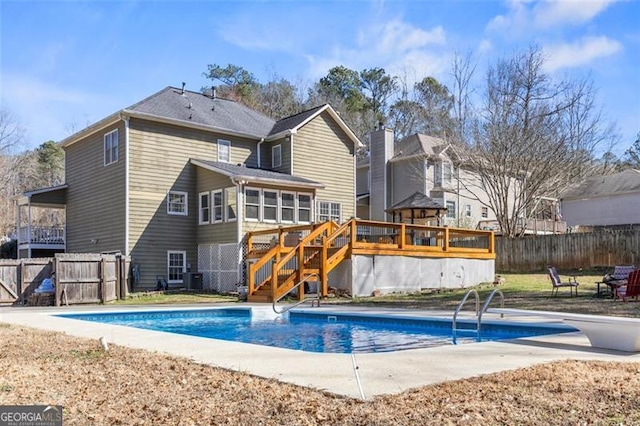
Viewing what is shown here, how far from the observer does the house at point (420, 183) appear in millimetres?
36719


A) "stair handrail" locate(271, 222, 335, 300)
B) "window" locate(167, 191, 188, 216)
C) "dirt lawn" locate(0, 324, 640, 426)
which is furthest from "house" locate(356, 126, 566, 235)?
"dirt lawn" locate(0, 324, 640, 426)

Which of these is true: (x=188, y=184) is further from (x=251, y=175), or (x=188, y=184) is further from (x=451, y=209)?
(x=451, y=209)

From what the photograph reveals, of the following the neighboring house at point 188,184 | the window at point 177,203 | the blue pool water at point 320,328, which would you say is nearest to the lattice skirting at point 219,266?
the neighboring house at point 188,184

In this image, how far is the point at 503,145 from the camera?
29641 mm

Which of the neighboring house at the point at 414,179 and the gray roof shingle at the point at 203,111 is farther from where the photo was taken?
the neighboring house at the point at 414,179

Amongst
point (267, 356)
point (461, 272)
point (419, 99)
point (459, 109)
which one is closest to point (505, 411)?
point (267, 356)

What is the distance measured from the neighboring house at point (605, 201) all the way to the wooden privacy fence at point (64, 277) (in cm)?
3347

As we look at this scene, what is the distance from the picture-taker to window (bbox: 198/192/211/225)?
80.5ft

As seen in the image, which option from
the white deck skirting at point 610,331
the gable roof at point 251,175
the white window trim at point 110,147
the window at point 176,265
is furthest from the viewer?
the window at point 176,265

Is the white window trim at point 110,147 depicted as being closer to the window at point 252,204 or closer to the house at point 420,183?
the window at point 252,204

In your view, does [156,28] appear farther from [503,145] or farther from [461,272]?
[503,145]

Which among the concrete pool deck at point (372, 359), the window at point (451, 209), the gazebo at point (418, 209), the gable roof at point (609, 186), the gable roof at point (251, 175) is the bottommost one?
the concrete pool deck at point (372, 359)

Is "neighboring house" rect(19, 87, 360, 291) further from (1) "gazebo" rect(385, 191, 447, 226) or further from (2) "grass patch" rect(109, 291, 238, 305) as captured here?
(1) "gazebo" rect(385, 191, 447, 226)

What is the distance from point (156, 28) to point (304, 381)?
9.51 metres
